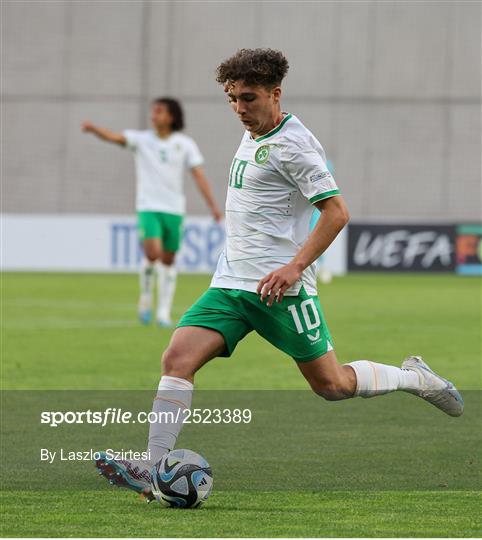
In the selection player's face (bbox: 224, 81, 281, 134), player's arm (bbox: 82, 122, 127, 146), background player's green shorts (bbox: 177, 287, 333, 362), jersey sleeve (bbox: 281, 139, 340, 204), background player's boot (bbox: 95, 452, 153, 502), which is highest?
player's arm (bbox: 82, 122, 127, 146)

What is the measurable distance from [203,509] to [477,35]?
29.7 meters

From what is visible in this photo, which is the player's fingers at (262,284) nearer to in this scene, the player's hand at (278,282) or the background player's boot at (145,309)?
the player's hand at (278,282)

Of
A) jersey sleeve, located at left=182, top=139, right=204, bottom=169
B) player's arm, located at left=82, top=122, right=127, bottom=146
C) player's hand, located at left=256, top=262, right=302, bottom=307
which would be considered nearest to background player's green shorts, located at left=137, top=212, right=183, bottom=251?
jersey sleeve, located at left=182, top=139, right=204, bottom=169

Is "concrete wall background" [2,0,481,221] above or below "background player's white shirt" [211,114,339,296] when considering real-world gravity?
above

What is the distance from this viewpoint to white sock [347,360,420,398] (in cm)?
674

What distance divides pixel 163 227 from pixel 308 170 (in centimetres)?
982

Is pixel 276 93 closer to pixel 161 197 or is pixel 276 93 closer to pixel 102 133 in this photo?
pixel 102 133

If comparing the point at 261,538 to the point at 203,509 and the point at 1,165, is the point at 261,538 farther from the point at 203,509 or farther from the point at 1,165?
the point at 1,165

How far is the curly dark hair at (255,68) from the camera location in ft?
20.2

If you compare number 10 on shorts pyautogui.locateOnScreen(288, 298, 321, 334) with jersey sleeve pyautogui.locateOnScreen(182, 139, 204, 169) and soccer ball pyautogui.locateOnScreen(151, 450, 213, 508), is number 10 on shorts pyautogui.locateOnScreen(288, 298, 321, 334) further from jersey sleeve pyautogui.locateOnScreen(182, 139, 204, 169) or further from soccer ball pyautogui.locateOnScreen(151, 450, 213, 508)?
jersey sleeve pyautogui.locateOnScreen(182, 139, 204, 169)

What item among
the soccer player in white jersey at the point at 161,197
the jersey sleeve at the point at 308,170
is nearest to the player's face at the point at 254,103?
the jersey sleeve at the point at 308,170

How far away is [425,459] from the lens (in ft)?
23.7

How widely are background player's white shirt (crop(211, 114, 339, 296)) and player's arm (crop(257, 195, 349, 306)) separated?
0.26 feet

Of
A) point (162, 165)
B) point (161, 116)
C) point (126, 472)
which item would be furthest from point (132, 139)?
point (126, 472)
